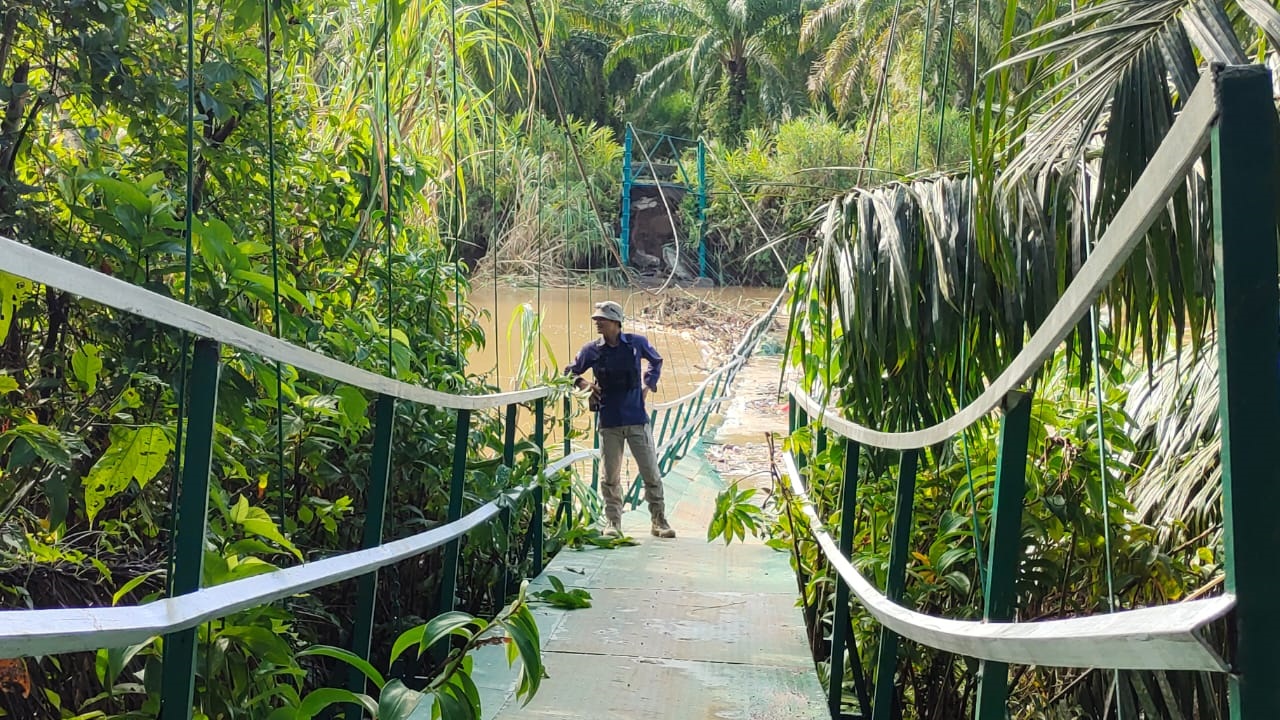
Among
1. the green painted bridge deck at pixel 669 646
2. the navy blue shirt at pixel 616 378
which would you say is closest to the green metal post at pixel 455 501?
the green painted bridge deck at pixel 669 646

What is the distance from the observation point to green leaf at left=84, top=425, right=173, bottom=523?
1.38 m

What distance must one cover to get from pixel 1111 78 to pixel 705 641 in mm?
1936

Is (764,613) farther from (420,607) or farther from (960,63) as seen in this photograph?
(960,63)

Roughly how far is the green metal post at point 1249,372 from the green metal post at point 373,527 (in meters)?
1.51

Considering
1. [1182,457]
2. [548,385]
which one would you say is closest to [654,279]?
[548,385]

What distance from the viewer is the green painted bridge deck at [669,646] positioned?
2.40 m

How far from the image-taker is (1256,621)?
0.67 m

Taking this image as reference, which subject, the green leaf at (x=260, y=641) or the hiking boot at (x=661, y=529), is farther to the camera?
the hiking boot at (x=661, y=529)

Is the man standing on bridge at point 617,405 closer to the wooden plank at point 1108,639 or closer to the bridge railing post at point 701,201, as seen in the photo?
the wooden plank at point 1108,639

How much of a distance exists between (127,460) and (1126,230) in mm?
1203

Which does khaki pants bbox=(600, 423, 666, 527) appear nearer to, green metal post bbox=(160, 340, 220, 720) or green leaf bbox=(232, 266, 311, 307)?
green leaf bbox=(232, 266, 311, 307)

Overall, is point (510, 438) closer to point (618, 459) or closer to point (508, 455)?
point (508, 455)

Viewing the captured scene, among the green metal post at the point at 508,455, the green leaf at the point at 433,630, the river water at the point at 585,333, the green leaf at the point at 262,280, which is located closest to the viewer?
the green leaf at the point at 433,630

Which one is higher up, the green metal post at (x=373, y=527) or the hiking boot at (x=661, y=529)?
the green metal post at (x=373, y=527)
